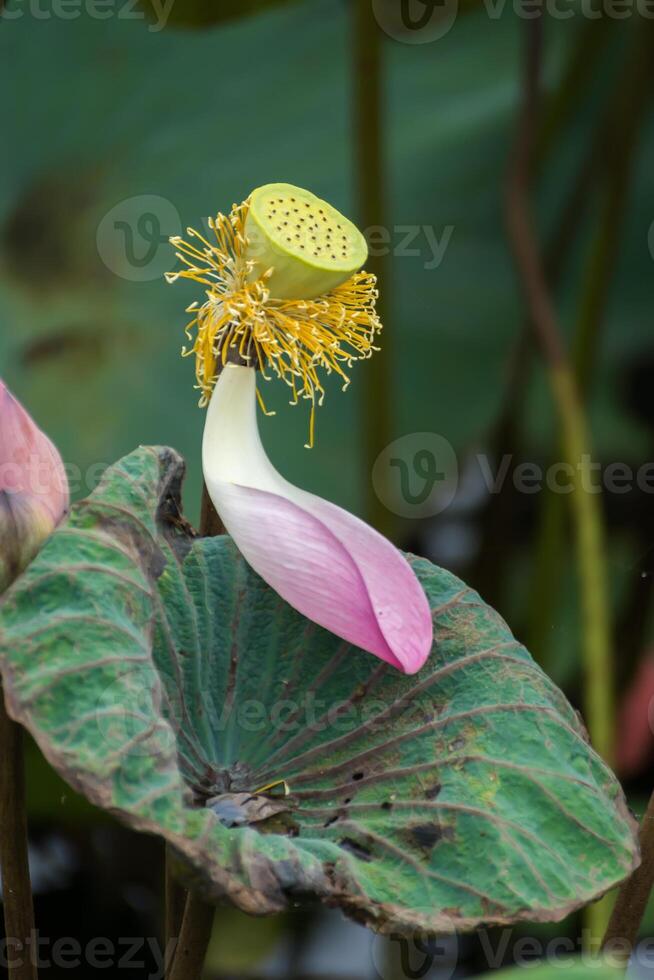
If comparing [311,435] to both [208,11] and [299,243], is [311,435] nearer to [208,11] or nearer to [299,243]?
[299,243]

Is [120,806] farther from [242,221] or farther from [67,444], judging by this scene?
[67,444]

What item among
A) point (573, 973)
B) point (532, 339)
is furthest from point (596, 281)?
point (573, 973)

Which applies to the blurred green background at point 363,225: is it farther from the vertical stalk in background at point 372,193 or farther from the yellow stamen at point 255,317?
the yellow stamen at point 255,317

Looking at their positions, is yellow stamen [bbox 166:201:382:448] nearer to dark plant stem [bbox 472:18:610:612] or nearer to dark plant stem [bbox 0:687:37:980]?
dark plant stem [bbox 0:687:37:980]

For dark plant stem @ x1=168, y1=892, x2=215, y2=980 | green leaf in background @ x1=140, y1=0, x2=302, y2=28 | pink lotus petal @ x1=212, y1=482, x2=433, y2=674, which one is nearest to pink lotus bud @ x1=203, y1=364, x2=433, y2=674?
pink lotus petal @ x1=212, y1=482, x2=433, y2=674

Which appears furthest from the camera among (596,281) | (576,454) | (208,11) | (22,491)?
(208,11)
